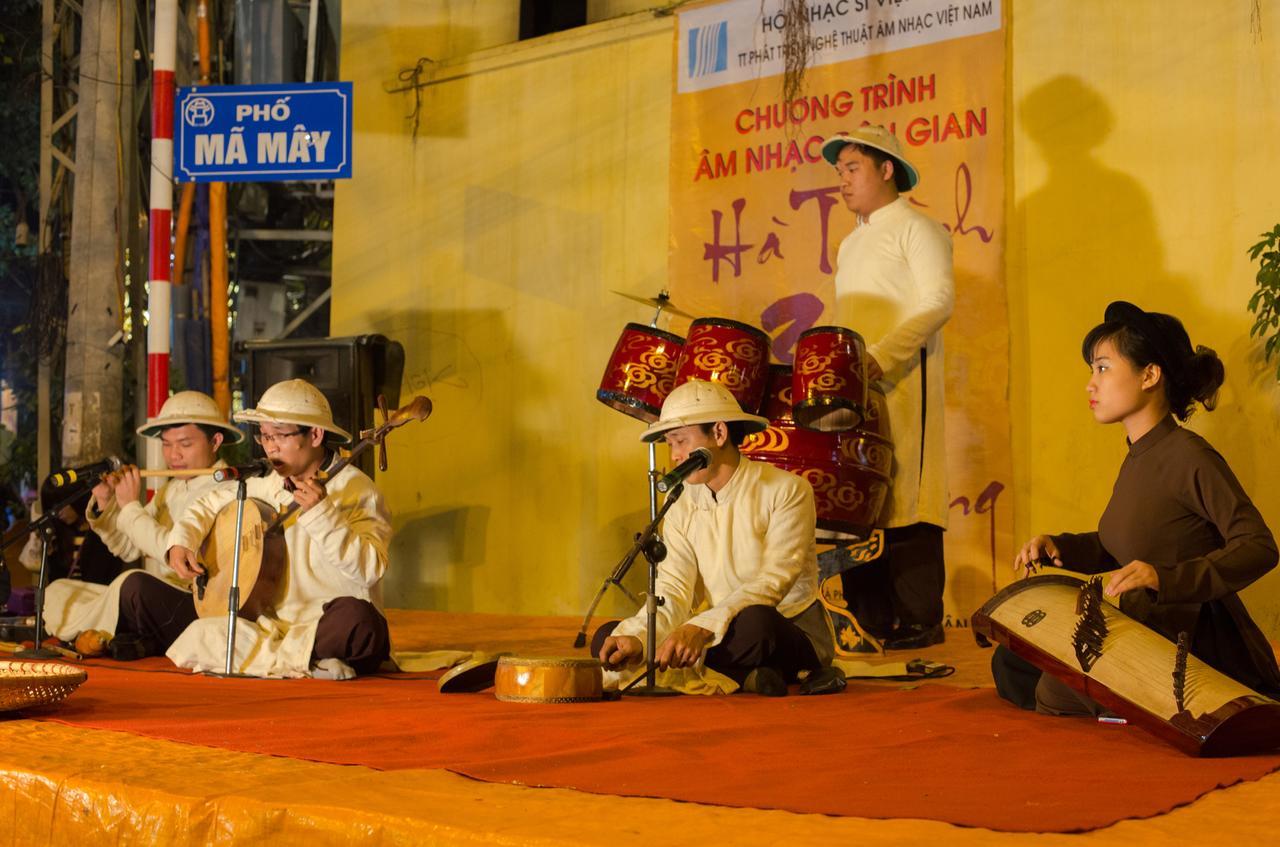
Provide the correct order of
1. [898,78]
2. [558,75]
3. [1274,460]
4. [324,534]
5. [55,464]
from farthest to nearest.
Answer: [55,464] → [558,75] → [898,78] → [1274,460] → [324,534]

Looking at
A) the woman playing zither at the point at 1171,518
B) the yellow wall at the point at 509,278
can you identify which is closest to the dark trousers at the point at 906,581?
the woman playing zither at the point at 1171,518

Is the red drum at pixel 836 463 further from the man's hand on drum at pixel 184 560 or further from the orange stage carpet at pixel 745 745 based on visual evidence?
the man's hand on drum at pixel 184 560

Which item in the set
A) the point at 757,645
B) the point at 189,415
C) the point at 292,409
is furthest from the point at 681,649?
the point at 189,415

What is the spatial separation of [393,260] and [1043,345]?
3994 mm

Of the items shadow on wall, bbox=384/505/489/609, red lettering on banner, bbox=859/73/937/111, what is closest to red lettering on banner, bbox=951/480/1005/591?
red lettering on banner, bbox=859/73/937/111

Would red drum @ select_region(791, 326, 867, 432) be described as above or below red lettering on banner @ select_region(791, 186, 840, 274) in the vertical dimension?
below

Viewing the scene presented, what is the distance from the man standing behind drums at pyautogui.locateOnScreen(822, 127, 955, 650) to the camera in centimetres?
539

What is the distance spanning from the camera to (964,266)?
634cm

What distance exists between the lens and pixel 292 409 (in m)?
4.95

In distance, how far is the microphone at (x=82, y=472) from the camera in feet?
16.7

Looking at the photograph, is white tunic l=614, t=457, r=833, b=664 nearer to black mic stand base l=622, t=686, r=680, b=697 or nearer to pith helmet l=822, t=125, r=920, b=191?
black mic stand base l=622, t=686, r=680, b=697

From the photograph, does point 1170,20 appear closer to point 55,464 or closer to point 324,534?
point 324,534

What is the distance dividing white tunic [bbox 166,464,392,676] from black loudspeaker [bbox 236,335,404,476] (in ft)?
7.74

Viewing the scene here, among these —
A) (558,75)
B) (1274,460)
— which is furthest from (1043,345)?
(558,75)
